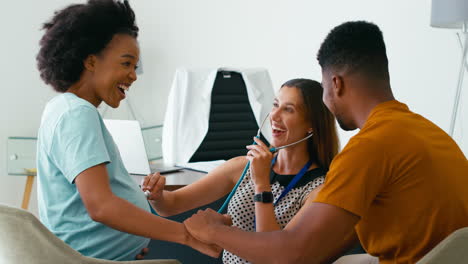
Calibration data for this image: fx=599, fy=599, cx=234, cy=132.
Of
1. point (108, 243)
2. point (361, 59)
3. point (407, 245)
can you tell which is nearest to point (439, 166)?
point (407, 245)

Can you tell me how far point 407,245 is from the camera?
50.9 inches

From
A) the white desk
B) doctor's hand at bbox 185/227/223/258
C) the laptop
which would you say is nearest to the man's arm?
doctor's hand at bbox 185/227/223/258

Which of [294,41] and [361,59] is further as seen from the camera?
[294,41]

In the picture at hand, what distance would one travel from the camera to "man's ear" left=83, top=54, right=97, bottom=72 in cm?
155

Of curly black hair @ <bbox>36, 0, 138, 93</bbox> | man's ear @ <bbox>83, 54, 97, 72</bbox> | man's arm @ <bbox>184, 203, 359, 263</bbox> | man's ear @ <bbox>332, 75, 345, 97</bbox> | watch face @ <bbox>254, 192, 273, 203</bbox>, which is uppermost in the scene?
curly black hair @ <bbox>36, 0, 138, 93</bbox>

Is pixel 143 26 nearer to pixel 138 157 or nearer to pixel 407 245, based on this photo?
pixel 138 157

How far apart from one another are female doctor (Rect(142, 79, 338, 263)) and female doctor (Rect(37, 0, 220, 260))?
322 mm

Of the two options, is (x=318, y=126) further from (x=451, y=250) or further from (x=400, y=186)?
(x=451, y=250)

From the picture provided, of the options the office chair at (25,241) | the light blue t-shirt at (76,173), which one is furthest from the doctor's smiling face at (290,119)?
the office chair at (25,241)

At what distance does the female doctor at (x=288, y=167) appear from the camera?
1.80 metres

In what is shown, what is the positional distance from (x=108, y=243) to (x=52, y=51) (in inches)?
20.2

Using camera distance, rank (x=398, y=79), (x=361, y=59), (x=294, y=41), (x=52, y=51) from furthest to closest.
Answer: (x=294, y=41) → (x=398, y=79) → (x=52, y=51) → (x=361, y=59)

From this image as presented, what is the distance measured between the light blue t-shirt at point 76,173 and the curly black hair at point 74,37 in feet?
0.37

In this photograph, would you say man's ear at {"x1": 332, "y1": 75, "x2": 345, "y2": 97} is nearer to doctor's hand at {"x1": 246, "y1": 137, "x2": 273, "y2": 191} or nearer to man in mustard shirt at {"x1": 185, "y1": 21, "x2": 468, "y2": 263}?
man in mustard shirt at {"x1": 185, "y1": 21, "x2": 468, "y2": 263}
